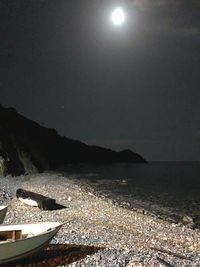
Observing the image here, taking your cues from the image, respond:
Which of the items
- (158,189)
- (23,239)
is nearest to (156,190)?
(158,189)

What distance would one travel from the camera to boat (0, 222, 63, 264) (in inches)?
595

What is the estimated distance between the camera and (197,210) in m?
41.8

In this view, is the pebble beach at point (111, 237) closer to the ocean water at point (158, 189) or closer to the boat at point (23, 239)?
the boat at point (23, 239)

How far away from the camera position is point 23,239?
50.5ft

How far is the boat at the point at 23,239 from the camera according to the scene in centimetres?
1511

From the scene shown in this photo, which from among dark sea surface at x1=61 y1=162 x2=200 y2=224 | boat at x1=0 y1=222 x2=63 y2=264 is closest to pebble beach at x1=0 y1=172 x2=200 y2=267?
boat at x1=0 y1=222 x2=63 y2=264

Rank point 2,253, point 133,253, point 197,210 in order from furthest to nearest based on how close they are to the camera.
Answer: point 197,210 → point 133,253 → point 2,253

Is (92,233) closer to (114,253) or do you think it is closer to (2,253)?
(114,253)

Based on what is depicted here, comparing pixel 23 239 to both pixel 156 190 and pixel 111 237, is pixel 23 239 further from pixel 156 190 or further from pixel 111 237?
pixel 156 190

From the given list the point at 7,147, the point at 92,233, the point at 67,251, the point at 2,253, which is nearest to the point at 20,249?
the point at 2,253

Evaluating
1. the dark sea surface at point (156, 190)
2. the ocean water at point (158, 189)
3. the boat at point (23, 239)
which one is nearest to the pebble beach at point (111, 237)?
the boat at point (23, 239)

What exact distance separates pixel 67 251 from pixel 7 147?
5618 centimetres

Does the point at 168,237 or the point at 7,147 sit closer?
the point at 168,237

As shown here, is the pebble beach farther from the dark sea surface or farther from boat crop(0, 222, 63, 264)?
the dark sea surface
